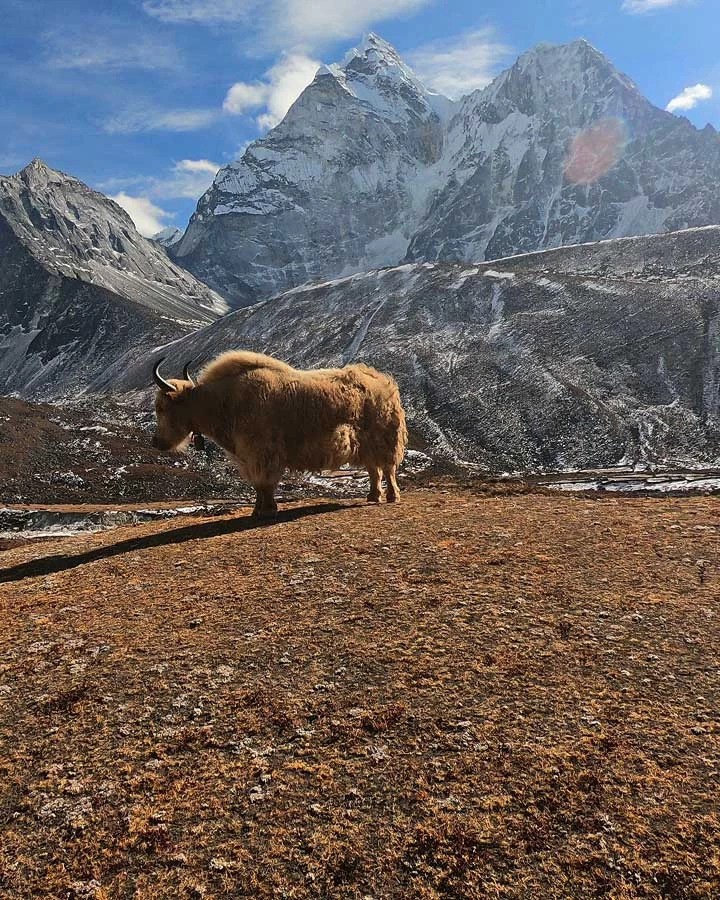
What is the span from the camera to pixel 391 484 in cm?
1466

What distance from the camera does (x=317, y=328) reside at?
125 meters

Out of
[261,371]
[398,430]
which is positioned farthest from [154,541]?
[398,430]

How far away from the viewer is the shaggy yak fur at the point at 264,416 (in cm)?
1272

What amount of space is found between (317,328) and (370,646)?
399ft

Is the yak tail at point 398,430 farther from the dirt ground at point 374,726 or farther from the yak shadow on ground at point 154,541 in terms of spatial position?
the dirt ground at point 374,726

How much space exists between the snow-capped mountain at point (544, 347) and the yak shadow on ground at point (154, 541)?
61.9 meters

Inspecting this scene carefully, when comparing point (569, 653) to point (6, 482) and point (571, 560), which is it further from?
point (6, 482)

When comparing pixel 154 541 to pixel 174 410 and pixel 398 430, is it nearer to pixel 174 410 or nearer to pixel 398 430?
pixel 174 410

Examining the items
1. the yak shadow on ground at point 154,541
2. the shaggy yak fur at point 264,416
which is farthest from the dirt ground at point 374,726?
the shaggy yak fur at point 264,416

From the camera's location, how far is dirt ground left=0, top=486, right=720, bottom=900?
3.93 m

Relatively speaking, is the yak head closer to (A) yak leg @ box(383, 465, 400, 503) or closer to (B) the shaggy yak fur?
(B) the shaggy yak fur

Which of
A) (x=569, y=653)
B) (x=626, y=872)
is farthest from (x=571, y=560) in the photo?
(x=626, y=872)

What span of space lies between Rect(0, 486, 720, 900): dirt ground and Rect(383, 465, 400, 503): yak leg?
16.7 feet

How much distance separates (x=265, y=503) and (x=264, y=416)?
1946 millimetres
